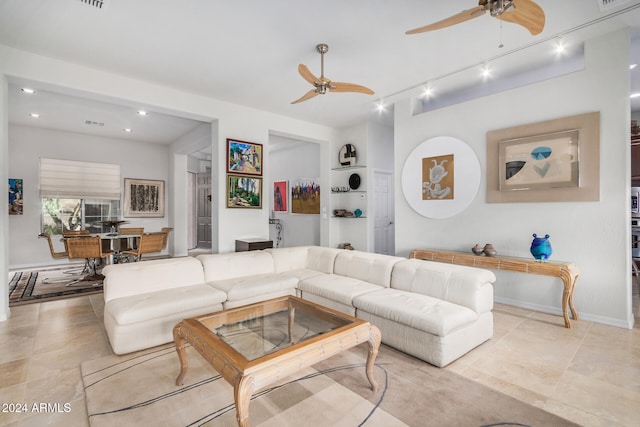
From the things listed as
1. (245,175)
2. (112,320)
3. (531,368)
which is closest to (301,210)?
(245,175)

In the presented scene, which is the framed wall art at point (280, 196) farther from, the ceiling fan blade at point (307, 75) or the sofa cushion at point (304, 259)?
the ceiling fan blade at point (307, 75)

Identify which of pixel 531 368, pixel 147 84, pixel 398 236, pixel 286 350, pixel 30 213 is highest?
pixel 147 84

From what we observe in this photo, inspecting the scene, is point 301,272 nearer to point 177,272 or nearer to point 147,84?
point 177,272

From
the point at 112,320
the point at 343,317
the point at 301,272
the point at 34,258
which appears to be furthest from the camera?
the point at 34,258

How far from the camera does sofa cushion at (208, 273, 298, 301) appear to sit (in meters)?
3.16

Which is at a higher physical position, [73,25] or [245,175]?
[73,25]

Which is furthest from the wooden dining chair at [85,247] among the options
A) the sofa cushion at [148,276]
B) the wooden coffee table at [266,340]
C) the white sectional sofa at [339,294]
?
the wooden coffee table at [266,340]

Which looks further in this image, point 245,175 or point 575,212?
point 245,175

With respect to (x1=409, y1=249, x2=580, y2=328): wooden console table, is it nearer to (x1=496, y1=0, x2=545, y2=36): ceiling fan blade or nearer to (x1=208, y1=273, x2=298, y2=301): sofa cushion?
(x1=208, y1=273, x2=298, y2=301): sofa cushion

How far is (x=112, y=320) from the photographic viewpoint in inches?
102

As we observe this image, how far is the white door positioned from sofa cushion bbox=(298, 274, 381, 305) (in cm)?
298

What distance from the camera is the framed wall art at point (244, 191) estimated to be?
5.01 m

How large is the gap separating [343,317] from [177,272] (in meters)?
2.04

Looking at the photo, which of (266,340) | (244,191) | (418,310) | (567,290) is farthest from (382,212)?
(266,340)
